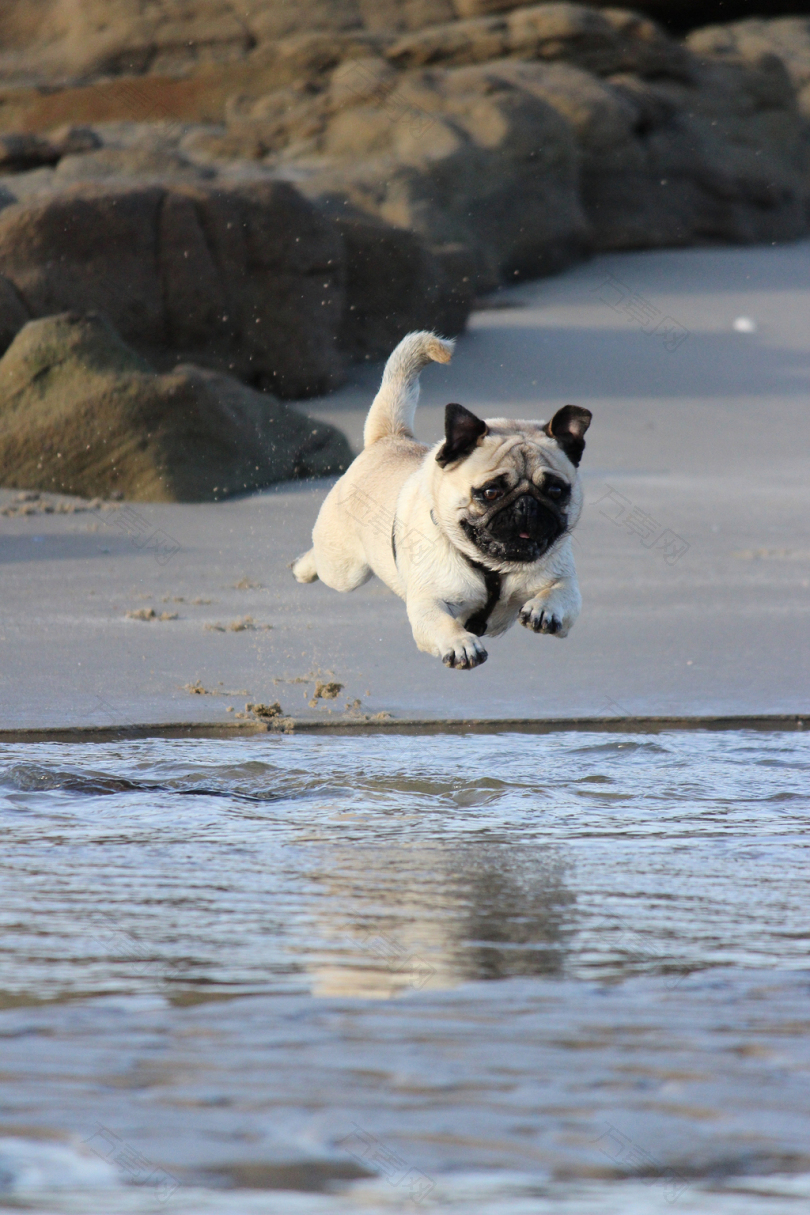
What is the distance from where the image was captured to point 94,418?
11.3m

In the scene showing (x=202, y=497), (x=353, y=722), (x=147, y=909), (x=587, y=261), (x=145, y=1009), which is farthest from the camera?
(x=587, y=261)

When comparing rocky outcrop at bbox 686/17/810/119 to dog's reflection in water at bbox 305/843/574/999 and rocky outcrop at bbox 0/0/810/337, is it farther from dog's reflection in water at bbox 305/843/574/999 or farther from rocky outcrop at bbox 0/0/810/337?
dog's reflection in water at bbox 305/843/574/999

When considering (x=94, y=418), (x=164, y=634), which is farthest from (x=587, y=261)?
(x=164, y=634)

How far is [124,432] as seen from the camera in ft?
37.0

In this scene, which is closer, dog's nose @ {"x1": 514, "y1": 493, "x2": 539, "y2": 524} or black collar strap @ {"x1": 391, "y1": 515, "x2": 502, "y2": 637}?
dog's nose @ {"x1": 514, "y1": 493, "x2": 539, "y2": 524}

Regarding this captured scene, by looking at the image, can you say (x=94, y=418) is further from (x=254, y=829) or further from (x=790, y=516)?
(x=254, y=829)

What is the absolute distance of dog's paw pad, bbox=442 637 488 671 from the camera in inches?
184

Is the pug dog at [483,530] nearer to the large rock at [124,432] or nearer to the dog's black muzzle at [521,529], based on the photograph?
the dog's black muzzle at [521,529]

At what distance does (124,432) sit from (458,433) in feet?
22.4

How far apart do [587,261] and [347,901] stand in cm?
1666

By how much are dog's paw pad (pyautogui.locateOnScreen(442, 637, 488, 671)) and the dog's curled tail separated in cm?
136

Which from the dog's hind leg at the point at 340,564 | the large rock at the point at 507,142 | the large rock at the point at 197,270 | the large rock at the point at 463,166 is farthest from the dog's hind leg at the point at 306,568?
the large rock at the point at 463,166

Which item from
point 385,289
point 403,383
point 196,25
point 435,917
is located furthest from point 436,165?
point 435,917

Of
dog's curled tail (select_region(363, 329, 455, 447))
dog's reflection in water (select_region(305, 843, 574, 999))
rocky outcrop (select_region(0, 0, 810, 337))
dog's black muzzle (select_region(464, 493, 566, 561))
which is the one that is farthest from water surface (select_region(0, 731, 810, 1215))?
rocky outcrop (select_region(0, 0, 810, 337))
